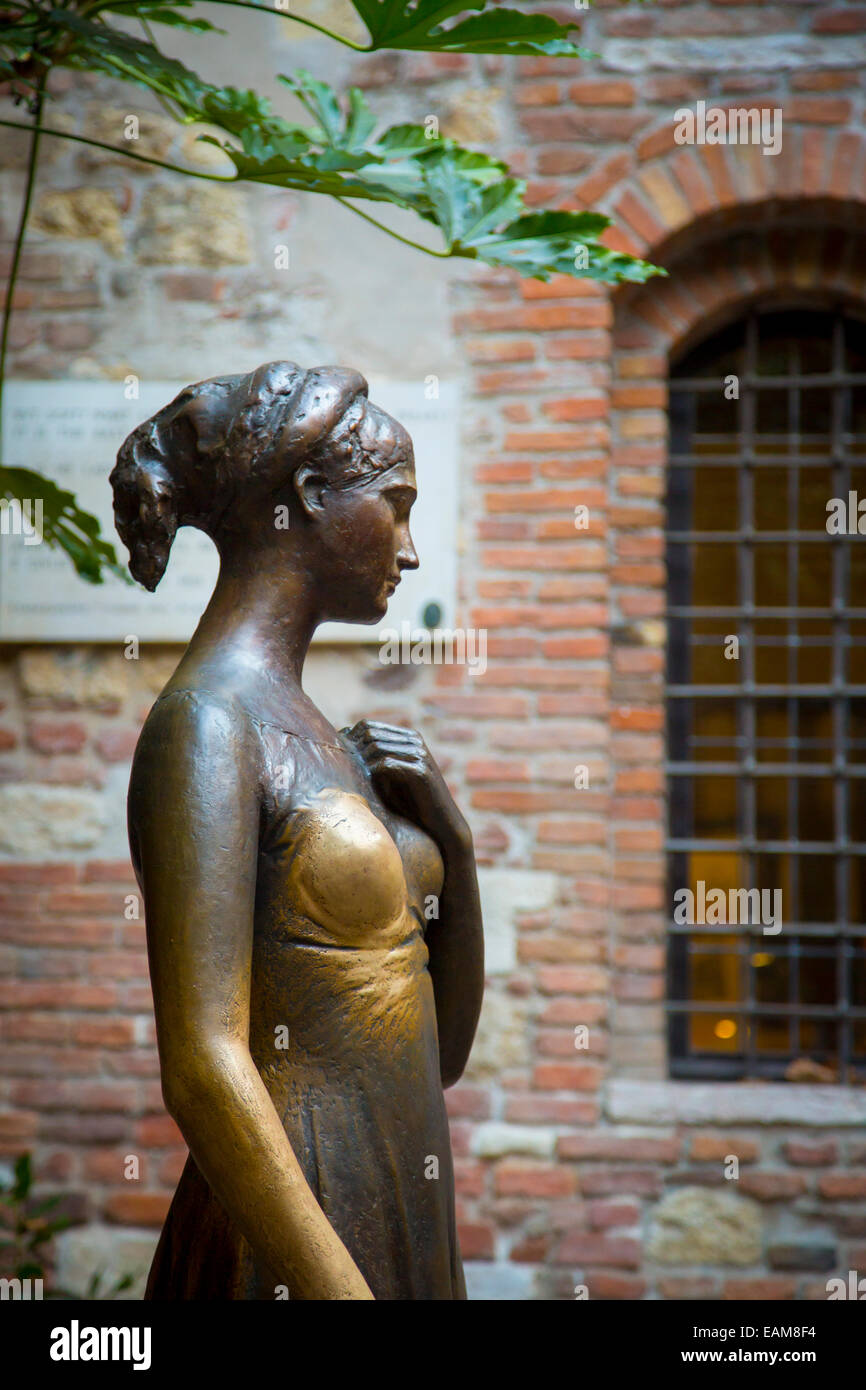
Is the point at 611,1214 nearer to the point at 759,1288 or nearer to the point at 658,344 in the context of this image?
the point at 759,1288

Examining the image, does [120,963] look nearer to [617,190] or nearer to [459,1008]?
[459,1008]

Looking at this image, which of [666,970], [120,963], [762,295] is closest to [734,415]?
[762,295]

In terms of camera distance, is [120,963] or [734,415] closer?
[120,963]

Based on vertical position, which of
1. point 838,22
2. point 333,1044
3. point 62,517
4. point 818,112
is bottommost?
point 333,1044

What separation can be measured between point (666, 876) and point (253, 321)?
1.91 meters

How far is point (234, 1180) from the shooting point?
1410 mm

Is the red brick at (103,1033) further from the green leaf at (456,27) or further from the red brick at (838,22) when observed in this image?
the red brick at (838,22)

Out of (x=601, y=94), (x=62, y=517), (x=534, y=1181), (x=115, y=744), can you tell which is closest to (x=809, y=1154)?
(x=534, y=1181)

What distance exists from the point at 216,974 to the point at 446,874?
430mm

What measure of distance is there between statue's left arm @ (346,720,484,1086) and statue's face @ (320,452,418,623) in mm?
173

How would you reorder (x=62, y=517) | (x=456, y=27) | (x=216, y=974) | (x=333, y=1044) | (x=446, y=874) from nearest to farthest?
1. (x=216, y=974)
2. (x=333, y=1044)
3. (x=446, y=874)
4. (x=456, y=27)
5. (x=62, y=517)

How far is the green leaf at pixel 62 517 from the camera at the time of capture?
2596mm

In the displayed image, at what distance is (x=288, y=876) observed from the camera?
1.55 meters

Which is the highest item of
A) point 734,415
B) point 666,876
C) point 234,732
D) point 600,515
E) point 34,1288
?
point 734,415
